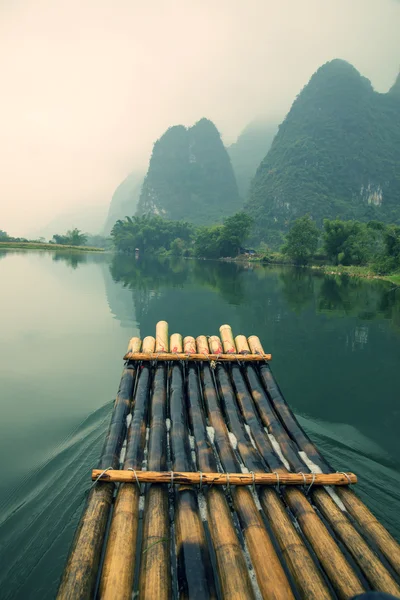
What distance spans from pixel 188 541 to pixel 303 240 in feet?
191

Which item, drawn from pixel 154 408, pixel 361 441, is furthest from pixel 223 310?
pixel 154 408

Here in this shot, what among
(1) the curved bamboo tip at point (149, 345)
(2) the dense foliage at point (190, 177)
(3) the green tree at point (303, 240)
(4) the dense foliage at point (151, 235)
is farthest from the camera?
(2) the dense foliage at point (190, 177)

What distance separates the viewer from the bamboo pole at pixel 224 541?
241 centimetres

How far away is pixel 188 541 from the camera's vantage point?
2.74 meters

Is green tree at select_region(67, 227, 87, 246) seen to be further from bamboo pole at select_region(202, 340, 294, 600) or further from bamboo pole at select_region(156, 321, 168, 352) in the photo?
bamboo pole at select_region(202, 340, 294, 600)

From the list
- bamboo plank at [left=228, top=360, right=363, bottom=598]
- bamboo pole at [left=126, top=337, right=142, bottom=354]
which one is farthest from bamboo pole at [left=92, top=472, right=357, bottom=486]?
bamboo pole at [left=126, top=337, right=142, bottom=354]

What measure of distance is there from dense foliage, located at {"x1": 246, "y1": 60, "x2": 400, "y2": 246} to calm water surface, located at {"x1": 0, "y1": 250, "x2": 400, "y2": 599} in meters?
85.5

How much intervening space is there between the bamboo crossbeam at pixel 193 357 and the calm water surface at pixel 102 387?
4.98 ft

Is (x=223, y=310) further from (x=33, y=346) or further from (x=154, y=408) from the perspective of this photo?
(x=154, y=408)

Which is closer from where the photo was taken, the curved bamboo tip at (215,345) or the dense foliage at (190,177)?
the curved bamboo tip at (215,345)

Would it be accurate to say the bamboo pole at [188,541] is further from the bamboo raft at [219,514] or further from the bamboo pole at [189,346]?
the bamboo pole at [189,346]

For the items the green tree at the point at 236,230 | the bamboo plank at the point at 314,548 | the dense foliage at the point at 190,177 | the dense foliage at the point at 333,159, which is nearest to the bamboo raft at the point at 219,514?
the bamboo plank at the point at 314,548

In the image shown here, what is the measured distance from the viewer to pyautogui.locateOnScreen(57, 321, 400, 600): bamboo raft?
8.11ft

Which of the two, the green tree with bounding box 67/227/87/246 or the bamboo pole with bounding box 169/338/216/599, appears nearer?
the bamboo pole with bounding box 169/338/216/599
